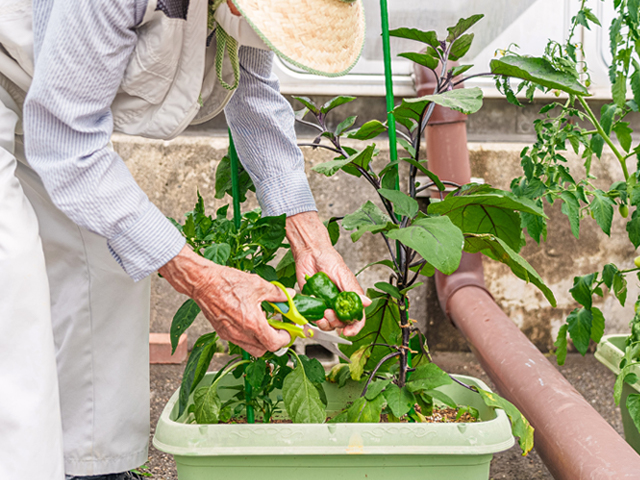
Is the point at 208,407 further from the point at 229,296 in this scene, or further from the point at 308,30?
the point at 308,30

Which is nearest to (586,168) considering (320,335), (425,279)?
(320,335)

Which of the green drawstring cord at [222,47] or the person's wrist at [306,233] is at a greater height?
the green drawstring cord at [222,47]

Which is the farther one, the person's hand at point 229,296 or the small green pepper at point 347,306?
the small green pepper at point 347,306

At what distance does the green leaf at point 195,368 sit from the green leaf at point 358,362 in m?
0.28

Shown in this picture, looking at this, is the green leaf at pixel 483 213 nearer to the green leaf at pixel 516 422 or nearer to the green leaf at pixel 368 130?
the green leaf at pixel 368 130

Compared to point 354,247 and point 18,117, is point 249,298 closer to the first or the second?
point 18,117

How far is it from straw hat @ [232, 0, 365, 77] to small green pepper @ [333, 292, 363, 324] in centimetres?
40

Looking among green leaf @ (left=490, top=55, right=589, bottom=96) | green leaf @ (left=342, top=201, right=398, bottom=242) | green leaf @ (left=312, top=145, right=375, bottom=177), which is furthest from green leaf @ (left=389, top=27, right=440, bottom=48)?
green leaf @ (left=342, top=201, right=398, bottom=242)

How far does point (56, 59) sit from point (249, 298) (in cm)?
46

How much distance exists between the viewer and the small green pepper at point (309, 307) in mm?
1045

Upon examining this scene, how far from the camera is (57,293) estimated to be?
120 cm

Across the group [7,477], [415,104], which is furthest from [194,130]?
[7,477]

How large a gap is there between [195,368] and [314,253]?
12.8 inches

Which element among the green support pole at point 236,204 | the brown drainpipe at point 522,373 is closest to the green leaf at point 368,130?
the green support pole at point 236,204
